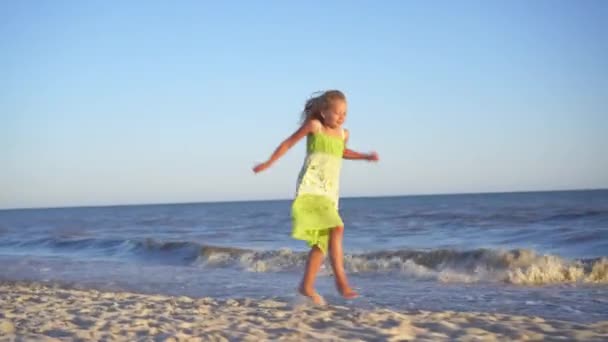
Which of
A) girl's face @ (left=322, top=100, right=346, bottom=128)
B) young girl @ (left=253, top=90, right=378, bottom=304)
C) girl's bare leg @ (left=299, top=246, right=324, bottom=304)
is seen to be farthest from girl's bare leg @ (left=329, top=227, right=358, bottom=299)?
girl's face @ (left=322, top=100, right=346, bottom=128)

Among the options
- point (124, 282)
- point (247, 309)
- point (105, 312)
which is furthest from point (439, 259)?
point (105, 312)

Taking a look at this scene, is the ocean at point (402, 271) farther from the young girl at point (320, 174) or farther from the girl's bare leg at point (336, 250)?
the young girl at point (320, 174)

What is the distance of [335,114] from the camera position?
5.20m

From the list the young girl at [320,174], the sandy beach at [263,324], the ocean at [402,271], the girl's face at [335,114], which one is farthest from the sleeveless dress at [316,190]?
the ocean at [402,271]

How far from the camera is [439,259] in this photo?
11688mm

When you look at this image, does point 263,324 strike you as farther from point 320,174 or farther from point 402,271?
Answer: point 402,271

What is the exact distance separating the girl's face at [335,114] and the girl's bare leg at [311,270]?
3.57ft

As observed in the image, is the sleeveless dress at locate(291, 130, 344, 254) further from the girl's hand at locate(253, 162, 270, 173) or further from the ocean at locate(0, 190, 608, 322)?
the ocean at locate(0, 190, 608, 322)

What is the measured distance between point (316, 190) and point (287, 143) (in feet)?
1.60

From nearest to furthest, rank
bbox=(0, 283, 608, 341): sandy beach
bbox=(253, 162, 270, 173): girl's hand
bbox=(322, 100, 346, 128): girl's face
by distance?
bbox=(0, 283, 608, 341): sandy beach → bbox=(253, 162, 270, 173): girl's hand → bbox=(322, 100, 346, 128): girl's face

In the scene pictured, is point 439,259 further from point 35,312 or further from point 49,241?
point 49,241

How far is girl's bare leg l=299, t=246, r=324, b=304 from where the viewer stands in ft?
17.6

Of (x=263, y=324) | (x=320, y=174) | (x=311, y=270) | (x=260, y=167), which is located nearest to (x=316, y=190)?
(x=320, y=174)

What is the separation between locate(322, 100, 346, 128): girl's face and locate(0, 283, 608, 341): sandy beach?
1.58 m
